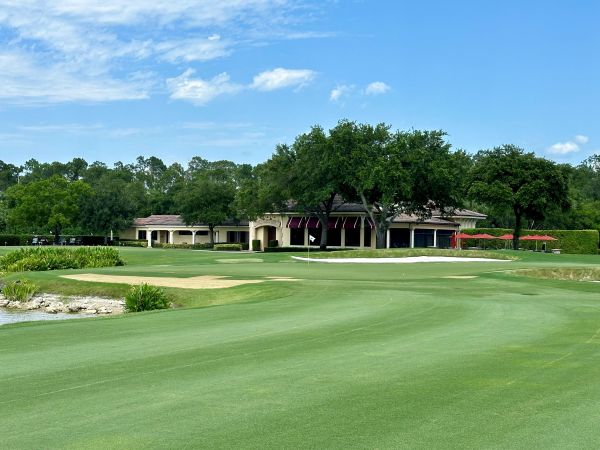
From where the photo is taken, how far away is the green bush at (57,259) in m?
44.2

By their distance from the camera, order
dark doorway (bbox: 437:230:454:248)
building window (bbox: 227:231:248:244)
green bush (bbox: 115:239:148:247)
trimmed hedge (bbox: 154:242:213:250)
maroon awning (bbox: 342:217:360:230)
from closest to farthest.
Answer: maroon awning (bbox: 342:217:360:230) < dark doorway (bbox: 437:230:454:248) < trimmed hedge (bbox: 154:242:213:250) < green bush (bbox: 115:239:148:247) < building window (bbox: 227:231:248:244)

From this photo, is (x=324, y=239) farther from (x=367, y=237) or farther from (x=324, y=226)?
(x=367, y=237)

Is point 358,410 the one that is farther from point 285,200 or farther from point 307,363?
point 285,200

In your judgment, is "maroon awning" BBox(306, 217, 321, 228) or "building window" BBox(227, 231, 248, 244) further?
"building window" BBox(227, 231, 248, 244)

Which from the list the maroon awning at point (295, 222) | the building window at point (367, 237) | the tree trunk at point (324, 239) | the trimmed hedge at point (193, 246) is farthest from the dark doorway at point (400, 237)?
the trimmed hedge at point (193, 246)

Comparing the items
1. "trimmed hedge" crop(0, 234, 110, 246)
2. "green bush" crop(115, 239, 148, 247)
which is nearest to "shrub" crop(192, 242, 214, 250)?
"green bush" crop(115, 239, 148, 247)

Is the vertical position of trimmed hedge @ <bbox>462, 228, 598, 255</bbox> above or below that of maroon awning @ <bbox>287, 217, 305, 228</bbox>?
below

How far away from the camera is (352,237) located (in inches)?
3359

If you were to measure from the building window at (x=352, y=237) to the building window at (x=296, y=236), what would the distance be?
5.93 meters

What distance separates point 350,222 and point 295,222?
7193 millimetres

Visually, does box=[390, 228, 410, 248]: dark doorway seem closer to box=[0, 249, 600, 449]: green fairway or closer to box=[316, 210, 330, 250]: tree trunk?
box=[316, 210, 330, 250]: tree trunk

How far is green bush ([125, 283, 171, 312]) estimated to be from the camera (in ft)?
79.9

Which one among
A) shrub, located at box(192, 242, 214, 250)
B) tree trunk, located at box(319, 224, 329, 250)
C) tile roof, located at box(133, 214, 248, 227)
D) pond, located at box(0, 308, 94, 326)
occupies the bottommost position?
pond, located at box(0, 308, 94, 326)

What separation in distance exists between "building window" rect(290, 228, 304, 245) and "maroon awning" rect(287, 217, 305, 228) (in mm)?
1437
